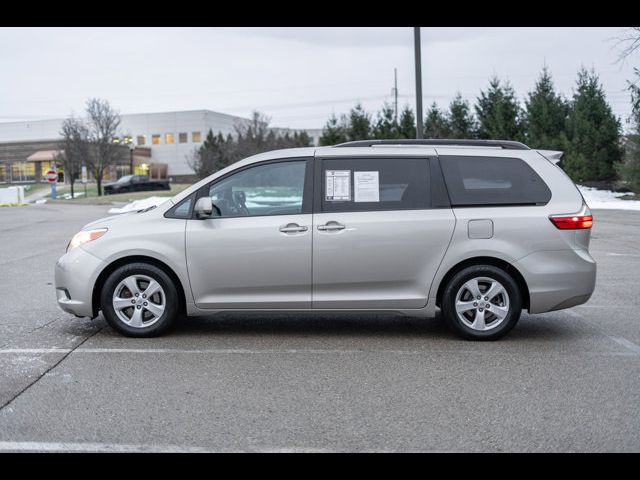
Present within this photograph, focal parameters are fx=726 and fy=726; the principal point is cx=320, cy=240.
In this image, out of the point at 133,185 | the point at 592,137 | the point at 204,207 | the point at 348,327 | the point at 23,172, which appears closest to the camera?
the point at 204,207

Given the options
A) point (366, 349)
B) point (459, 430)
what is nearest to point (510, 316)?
point (366, 349)

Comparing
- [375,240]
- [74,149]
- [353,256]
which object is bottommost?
[353,256]

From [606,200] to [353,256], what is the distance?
31.3 meters

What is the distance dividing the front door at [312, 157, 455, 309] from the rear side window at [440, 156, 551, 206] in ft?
0.77

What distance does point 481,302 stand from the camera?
6594 millimetres

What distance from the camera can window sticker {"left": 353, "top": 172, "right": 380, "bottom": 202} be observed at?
673 cm

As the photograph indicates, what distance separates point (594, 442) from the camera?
4.08 m

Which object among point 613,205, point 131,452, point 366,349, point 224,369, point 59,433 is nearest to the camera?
point 131,452

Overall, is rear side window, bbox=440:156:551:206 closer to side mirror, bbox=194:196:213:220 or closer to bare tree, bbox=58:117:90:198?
side mirror, bbox=194:196:213:220

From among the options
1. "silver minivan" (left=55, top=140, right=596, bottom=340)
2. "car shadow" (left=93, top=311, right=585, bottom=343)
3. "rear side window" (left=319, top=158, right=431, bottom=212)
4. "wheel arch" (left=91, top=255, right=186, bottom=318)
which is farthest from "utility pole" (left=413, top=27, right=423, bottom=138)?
"wheel arch" (left=91, top=255, right=186, bottom=318)

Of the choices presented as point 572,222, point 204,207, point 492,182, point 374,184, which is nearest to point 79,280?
point 204,207

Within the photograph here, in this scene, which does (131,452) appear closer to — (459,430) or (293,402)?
(293,402)

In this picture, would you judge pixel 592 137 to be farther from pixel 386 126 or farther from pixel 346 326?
pixel 346 326
